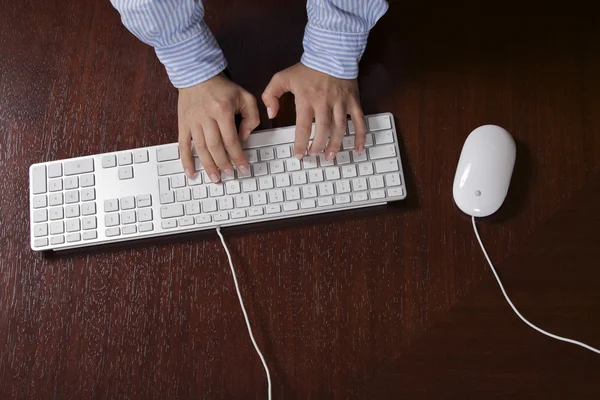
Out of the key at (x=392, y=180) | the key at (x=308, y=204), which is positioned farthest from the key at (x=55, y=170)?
the key at (x=392, y=180)

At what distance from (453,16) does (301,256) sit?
0.40 m

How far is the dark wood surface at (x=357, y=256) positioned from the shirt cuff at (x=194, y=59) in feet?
0.13

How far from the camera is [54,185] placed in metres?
0.70

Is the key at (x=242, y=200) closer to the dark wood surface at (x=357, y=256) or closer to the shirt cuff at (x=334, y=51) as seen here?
the dark wood surface at (x=357, y=256)

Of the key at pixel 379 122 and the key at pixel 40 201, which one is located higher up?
the key at pixel 379 122

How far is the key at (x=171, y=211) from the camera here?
2.23 ft

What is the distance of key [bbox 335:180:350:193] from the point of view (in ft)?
2.23

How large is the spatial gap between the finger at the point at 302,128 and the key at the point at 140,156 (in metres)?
0.19

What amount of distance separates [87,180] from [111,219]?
0.06 meters

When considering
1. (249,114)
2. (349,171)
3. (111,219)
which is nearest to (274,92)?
(249,114)

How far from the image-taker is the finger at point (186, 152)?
27.2 inches

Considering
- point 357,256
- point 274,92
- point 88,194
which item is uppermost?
point 274,92

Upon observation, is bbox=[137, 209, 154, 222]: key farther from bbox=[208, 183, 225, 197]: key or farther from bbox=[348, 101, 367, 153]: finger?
bbox=[348, 101, 367, 153]: finger

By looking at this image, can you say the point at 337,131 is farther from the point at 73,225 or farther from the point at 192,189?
the point at 73,225
